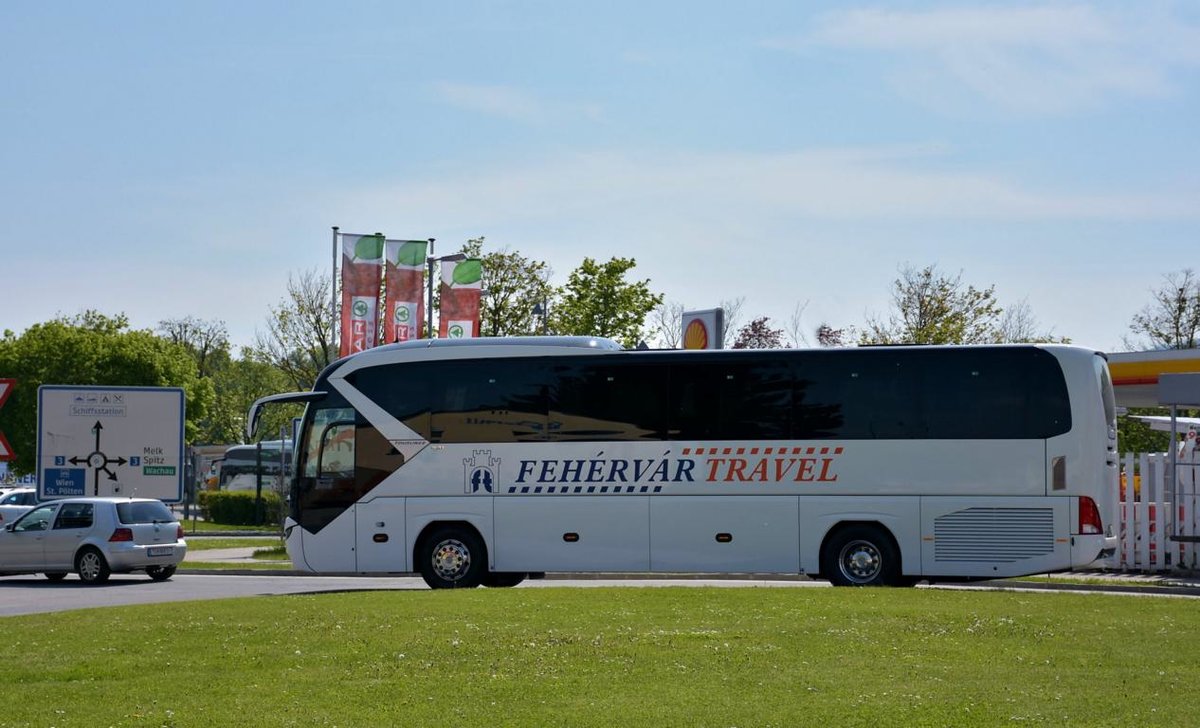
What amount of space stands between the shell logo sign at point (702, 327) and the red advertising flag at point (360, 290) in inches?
409

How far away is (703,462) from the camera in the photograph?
21.0 meters

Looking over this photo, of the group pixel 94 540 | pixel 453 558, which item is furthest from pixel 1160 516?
pixel 94 540

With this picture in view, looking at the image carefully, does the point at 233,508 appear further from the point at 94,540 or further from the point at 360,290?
the point at 94,540

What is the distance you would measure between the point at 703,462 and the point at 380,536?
5.04m

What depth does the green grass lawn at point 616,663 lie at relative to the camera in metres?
9.23

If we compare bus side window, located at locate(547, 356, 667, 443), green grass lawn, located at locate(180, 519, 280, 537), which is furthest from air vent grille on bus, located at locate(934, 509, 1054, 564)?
green grass lawn, located at locate(180, 519, 280, 537)

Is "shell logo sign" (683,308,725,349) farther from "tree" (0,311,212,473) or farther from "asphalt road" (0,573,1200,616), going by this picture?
"tree" (0,311,212,473)

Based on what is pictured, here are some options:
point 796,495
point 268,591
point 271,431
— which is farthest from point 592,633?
point 271,431

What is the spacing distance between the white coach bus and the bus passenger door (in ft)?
0.10

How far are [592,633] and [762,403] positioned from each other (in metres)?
8.84

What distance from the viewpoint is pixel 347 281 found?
40156mm

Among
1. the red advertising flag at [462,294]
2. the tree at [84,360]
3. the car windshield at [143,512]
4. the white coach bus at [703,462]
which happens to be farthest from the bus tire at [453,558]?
the tree at [84,360]

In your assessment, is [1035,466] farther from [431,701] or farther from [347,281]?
[347,281]

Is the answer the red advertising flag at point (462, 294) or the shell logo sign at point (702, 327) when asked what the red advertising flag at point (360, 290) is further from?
the shell logo sign at point (702, 327)
